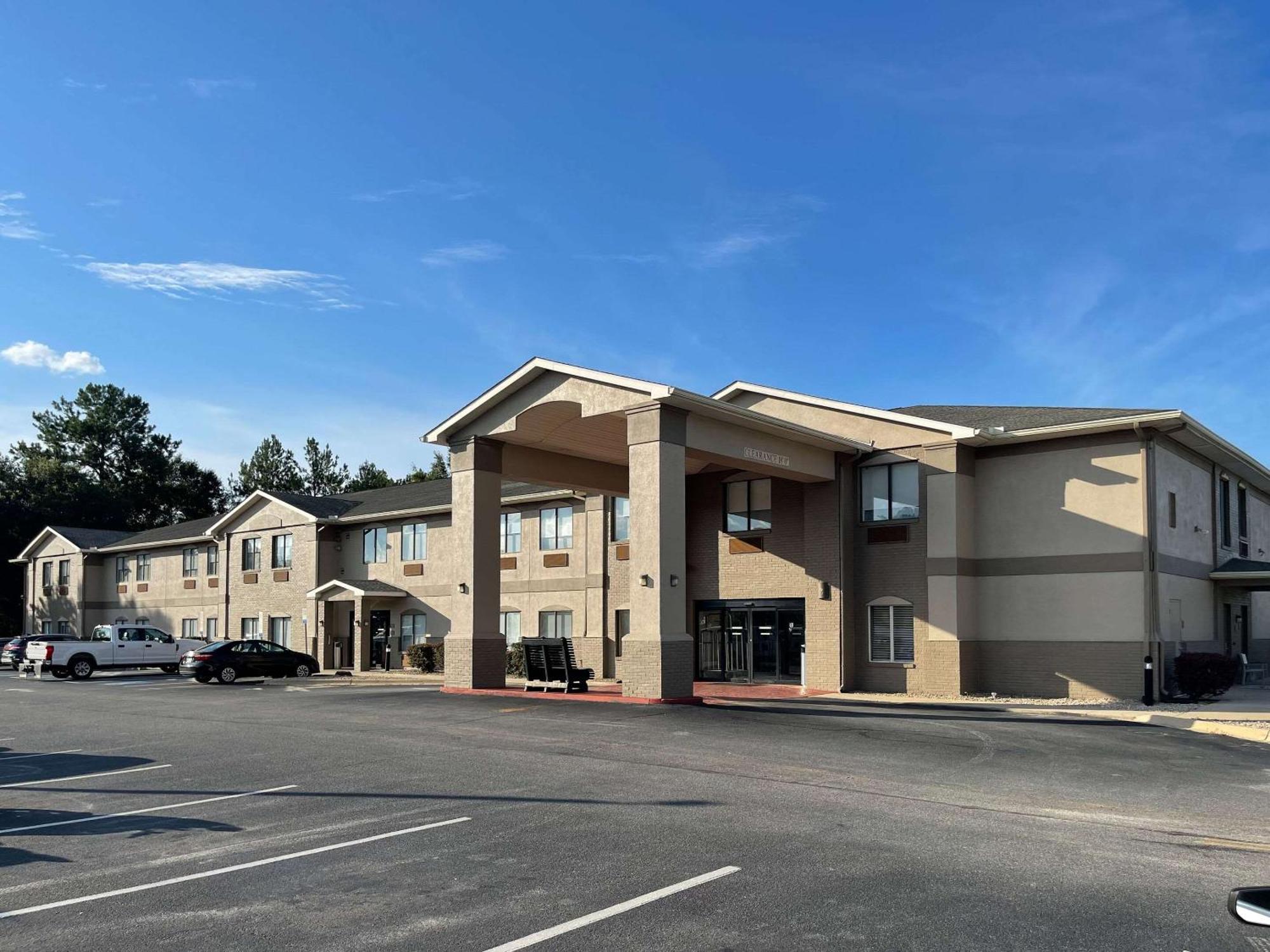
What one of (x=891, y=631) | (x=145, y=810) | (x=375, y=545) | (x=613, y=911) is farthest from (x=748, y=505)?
(x=613, y=911)

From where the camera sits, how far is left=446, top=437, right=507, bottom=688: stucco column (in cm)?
2605

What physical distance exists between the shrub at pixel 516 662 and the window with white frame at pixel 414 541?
6.21 metres

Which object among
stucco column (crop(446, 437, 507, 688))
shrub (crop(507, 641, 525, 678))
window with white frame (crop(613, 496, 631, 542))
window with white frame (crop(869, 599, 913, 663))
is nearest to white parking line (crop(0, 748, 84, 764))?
stucco column (crop(446, 437, 507, 688))

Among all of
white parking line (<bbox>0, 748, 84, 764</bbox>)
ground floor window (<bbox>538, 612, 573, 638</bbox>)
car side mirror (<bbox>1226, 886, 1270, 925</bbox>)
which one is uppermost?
car side mirror (<bbox>1226, 886, 1270, 925</bbox>)

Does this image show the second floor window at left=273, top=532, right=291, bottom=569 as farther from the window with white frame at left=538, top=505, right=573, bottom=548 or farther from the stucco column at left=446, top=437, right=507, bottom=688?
the stucco column at left=446, top=437, right=507, bottom=688

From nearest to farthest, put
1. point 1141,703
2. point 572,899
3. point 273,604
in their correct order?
point 572,899 < point 1141,703 < point 273,604

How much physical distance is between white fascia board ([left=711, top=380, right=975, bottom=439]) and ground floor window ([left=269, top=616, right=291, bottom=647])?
75.4 feet

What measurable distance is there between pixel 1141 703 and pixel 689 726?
431 inches

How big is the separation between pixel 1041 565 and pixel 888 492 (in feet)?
12.6

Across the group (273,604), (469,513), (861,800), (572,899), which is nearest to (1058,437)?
(469,513)

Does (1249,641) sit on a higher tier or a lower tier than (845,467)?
lower

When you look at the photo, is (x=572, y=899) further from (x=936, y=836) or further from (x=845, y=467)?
(x=845, y=467)

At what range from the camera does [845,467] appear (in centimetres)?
2717

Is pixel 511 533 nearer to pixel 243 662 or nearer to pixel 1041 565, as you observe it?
pixel 243 662
